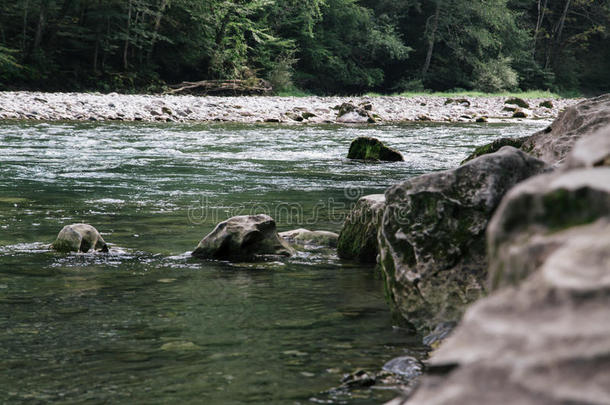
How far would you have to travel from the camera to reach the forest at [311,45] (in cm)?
2658

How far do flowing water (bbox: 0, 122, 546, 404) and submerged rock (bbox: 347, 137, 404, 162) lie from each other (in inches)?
81.6

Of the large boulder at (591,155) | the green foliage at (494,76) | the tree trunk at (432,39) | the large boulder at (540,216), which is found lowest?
the large boulder at (540,216)

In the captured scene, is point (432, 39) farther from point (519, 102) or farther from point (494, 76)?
point (519, 102)

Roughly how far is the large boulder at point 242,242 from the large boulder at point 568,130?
72.9 inches

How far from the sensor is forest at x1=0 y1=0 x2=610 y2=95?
2658cm

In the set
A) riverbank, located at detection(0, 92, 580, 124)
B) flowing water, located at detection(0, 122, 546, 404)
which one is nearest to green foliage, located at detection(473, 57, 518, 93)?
riverbank, located at detection(0, 92, 580, 124)

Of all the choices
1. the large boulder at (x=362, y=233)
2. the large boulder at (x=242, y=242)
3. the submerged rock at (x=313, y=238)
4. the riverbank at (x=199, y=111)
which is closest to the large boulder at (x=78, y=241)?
the large boulder at (x=242, y=242)

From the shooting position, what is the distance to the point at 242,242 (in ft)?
15.0

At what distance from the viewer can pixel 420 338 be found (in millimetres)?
2957

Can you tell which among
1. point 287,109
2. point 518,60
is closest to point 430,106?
point 287,109

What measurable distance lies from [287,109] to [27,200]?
14.7 meters

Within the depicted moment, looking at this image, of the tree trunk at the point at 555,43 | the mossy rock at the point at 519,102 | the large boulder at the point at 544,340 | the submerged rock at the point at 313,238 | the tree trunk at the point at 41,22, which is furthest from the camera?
the tree trunk at the point at 555,43

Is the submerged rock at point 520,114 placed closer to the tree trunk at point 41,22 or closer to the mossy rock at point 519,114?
the mossy rock at point 519,114

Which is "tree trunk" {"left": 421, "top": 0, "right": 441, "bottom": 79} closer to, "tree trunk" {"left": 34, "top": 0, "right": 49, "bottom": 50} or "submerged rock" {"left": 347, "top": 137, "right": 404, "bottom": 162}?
"tree trunk" {"left": 34, "top": 0, "right": 49, "bottom": 50}
